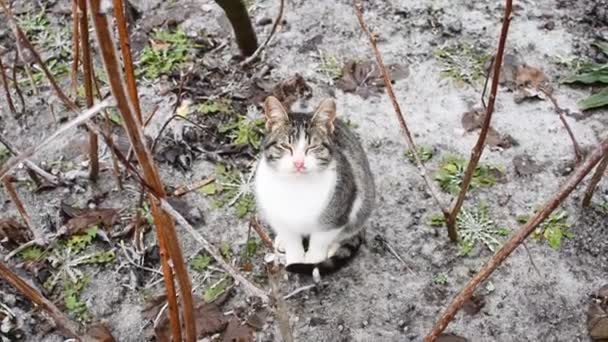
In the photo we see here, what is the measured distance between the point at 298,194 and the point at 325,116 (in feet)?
0.88

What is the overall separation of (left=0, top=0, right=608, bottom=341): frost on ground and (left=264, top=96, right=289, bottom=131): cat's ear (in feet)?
1.69

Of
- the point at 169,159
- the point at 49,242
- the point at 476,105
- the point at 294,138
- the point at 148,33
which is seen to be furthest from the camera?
the point at 148,33

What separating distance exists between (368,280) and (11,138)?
1709 mm

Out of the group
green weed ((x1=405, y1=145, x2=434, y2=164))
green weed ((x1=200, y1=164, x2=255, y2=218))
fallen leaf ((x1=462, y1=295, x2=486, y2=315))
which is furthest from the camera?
green weed ((x1=405, y1=145, x2=434, y2=164))

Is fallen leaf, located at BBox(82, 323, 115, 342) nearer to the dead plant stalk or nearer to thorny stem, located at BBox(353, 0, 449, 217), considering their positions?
the dead plant stalk

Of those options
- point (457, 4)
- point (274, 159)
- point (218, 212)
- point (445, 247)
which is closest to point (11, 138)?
point (218, 212)

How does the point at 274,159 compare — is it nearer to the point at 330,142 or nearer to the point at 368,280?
the point at 330,142

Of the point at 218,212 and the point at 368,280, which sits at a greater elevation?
the point at 218,212

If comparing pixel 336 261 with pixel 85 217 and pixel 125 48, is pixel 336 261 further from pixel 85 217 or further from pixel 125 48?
pixel 125 48

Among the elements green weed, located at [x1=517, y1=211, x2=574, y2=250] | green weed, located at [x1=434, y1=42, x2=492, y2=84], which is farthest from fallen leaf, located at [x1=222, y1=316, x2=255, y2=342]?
green weed, located at [x1=434, y1=42, x2=492, y2=84]

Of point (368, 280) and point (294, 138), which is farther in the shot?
point (368, 280)

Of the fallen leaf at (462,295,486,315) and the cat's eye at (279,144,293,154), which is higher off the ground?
the cat's eye at (279,144,293,154)

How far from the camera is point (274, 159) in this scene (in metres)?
2.16

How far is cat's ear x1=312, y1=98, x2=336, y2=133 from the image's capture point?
7.07ft
